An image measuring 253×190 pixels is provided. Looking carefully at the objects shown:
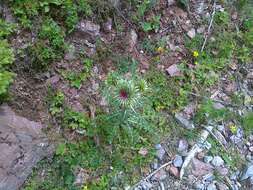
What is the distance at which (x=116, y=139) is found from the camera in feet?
14.8

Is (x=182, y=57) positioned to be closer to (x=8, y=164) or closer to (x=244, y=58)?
(x=244, y=58)

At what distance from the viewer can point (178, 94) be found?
504 cm

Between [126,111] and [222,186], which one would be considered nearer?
[126,111]

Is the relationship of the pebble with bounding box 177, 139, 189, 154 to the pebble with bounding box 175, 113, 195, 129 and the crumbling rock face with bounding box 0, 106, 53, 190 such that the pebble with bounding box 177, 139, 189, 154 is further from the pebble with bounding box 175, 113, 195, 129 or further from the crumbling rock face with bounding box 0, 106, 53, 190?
the crumbling rock face with bounding box 0, 106, 53, 190

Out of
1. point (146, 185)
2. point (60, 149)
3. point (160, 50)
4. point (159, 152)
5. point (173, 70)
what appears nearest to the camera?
point (60, 149)

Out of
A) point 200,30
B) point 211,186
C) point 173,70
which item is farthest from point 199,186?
point 200,30

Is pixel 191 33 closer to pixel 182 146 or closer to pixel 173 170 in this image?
pixel 182 146

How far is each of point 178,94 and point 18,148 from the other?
6.03 ft

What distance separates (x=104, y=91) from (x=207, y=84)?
1.42m

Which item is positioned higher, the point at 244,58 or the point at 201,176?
the point at 244,58

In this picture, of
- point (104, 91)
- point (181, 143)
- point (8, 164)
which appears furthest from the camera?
point (181, 143)

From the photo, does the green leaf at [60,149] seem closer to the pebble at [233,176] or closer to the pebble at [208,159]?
the pebble at [208,159]

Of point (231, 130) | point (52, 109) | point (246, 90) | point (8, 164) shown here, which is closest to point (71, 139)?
point (52, 109)

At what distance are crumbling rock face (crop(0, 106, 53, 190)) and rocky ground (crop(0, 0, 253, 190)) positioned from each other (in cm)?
4
